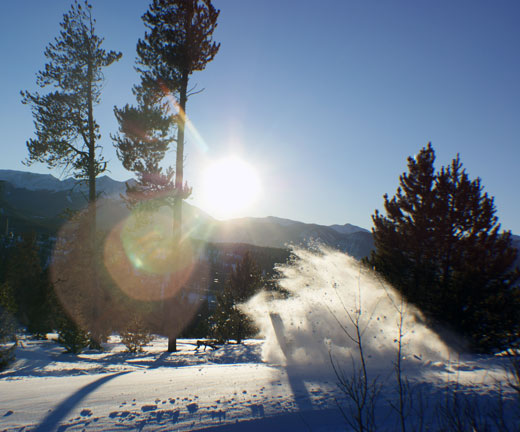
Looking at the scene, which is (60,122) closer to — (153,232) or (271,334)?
(153,232)

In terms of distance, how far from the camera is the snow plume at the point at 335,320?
7.80 meters

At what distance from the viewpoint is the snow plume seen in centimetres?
780

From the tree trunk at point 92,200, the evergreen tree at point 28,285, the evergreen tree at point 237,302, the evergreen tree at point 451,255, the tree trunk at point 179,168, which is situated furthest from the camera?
the evergreen tree at point 28,285

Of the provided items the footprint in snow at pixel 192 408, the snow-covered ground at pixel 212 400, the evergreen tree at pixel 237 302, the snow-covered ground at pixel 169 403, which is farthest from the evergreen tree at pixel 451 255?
the evergreen tree at pixel 237 302

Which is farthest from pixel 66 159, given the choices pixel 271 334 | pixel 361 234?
pixel 361 234

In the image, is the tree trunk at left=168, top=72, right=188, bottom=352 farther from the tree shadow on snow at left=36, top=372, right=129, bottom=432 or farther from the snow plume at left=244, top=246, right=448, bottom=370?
the tree shadow on snow at left=36, top=372, right=129, bottom=432

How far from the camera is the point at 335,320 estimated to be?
9.68 m

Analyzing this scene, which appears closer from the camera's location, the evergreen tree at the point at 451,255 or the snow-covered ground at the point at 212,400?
the snow-covered ground at the point at 212,400

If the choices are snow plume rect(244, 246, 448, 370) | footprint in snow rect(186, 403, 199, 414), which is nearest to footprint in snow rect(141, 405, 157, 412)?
footprint in snow rect(186, 403, 199, 414)

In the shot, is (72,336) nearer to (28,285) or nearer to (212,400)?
(212,400)

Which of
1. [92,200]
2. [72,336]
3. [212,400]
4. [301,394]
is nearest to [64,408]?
[212,400]

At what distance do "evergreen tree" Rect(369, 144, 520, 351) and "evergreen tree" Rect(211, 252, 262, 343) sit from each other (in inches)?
451

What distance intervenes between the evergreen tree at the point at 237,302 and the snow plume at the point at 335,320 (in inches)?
405

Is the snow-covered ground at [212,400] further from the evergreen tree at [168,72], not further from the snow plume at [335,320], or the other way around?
the evergreen tree at [168,72]
